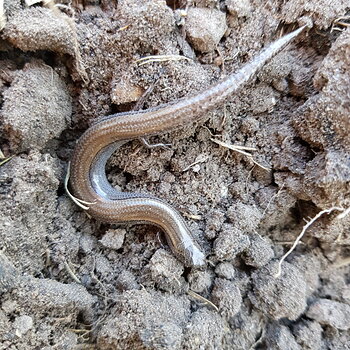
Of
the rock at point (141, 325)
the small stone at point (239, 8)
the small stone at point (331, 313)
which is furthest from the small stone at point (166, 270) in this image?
the small stone at point (239, 8)

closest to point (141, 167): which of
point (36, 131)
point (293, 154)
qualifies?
point (36, 131)

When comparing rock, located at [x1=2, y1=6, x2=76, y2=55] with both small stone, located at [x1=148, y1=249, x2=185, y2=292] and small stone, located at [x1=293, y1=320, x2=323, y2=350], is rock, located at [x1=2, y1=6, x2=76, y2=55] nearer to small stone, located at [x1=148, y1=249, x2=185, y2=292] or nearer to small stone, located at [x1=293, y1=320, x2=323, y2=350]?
small stone, located at [x1=148, y1=249, x2=185, y2=292]

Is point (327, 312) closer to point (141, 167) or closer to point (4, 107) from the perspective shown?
point (141, 167)

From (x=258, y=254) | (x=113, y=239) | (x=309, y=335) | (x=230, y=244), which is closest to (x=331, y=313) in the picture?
(x=309, y=335)

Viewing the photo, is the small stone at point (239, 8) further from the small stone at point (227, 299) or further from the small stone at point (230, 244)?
the small stone at point (227, 299)

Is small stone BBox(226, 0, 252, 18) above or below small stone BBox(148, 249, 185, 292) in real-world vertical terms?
above

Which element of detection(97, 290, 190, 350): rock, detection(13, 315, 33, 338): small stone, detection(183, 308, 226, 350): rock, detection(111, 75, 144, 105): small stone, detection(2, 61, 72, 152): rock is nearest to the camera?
detection(13, 315, 33, 338): small stone

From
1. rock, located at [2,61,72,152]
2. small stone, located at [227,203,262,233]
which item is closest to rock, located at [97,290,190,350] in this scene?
small stone, located at [227,203,262,233]
